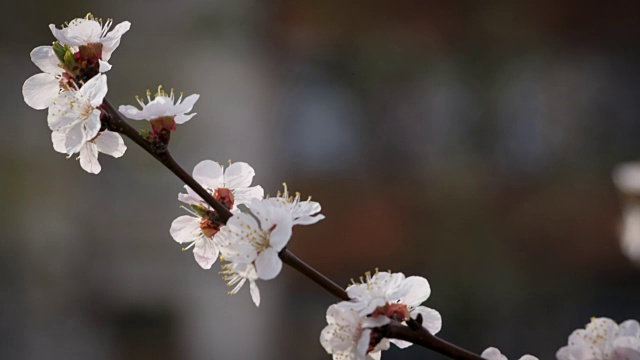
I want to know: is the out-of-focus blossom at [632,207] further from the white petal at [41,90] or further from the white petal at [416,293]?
the white petal at [41,90]

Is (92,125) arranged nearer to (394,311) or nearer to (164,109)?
(164,109)

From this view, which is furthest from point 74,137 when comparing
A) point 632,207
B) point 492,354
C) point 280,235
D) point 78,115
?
point 632,207

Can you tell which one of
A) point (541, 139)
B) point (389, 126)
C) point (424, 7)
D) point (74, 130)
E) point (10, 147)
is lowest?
point (74, 130)

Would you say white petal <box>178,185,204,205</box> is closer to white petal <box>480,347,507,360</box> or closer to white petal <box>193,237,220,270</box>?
white petal <box>193,237,220,270</box>

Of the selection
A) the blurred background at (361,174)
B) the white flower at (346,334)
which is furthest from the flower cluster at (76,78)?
the blurred background at (361,174)

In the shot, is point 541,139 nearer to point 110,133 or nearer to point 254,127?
point 254,127

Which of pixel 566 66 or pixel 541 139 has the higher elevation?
pixel 566 66

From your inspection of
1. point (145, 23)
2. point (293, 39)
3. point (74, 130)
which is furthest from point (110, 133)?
point (145, 23)
